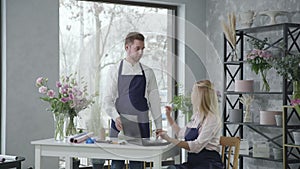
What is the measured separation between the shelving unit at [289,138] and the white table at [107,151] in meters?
1.33

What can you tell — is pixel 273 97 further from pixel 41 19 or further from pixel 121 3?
pixel 41 19

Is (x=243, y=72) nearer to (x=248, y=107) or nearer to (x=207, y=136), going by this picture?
(x=248, y=107)

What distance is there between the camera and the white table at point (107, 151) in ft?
12.2

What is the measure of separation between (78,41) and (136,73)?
2013mm

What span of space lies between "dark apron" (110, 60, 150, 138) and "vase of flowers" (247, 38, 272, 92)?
5.37ft

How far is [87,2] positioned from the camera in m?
5.86

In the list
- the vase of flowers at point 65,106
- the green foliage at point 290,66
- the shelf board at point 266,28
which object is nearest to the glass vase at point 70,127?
the vase of flowers at point 65,106

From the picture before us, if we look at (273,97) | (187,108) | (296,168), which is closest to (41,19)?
(187,108)

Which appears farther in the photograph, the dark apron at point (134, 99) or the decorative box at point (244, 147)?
the decorative box at point (244, 147)

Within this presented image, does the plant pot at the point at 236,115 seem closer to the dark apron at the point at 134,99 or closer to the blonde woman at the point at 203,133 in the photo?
the blonde woman at the point at 203,133

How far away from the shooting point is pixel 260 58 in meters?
5.23

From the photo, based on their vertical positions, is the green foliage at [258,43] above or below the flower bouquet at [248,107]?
above

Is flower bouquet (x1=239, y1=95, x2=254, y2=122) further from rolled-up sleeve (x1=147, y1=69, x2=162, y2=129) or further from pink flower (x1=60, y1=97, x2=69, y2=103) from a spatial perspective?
pink flower (x1=60, y1=97, x2=69, y2=103)

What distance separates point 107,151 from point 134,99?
1.47 feet
